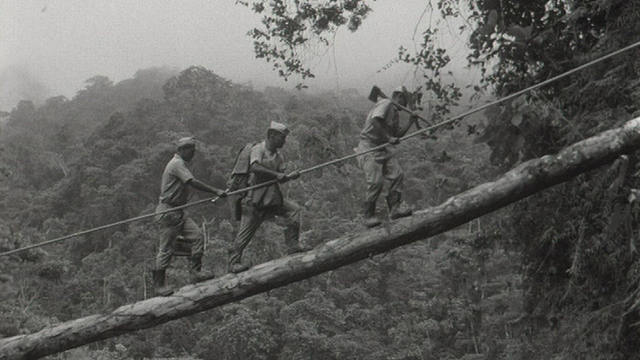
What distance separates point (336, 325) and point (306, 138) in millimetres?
17301

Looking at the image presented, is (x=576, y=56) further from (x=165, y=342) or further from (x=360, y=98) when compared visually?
(x=360, y=98)

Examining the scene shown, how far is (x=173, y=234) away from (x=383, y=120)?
2.14 metres

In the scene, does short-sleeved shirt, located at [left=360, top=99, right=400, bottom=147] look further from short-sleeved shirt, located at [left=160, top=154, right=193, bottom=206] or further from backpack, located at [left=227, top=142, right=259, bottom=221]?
short-sleeved shirt, located at [left=160, top=154, right=193, bottom=206]

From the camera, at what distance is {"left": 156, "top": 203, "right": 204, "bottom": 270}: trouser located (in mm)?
6199

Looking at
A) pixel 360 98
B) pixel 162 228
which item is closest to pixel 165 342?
pixel 162 228

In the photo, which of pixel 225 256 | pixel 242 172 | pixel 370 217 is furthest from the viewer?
pixel 225 256

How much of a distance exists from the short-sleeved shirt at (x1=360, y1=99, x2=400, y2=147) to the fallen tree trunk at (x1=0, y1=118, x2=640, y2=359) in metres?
0.83

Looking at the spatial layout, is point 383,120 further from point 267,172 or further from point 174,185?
point 174,185

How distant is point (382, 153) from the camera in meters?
6.08

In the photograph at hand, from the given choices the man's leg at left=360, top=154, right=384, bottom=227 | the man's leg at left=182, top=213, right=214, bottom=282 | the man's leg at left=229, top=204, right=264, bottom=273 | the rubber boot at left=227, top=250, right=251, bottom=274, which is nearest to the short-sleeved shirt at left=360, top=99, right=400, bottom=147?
the man's leg at left=360, top=154, right=384, bottom=227

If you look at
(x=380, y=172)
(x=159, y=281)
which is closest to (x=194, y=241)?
(x=159, y=281)

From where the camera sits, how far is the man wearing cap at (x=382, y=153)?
6.02 m

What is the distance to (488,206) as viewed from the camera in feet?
17.8

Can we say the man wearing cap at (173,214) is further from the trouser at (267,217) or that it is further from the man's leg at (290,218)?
the man's leg at (290,218)
